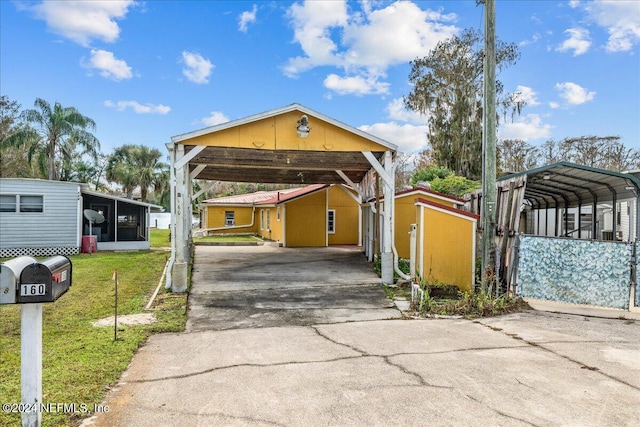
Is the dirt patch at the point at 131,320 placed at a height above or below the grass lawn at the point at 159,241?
below

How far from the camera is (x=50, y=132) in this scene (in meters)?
25.2

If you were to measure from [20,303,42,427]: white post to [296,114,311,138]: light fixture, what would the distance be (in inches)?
304

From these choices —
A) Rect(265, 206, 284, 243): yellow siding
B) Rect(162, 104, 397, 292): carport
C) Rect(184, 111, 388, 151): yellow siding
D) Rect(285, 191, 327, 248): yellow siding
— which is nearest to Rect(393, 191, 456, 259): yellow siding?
Rect(162, 104, 397, 292): carport

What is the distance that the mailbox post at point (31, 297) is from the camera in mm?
2289

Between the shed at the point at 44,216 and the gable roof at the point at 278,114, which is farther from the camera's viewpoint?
the shed at the point at 44,216

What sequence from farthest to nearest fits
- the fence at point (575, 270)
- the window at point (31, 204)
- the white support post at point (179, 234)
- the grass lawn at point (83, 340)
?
the window at point (31, 204), the white support post at point (179, 234), the fence at point (575, 270), the grass lawn at point (83, 340)

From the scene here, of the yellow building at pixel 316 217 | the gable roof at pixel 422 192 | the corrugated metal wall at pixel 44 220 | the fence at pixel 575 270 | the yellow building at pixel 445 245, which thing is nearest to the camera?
the fence at pixel 575 270

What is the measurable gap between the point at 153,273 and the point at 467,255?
8.89m

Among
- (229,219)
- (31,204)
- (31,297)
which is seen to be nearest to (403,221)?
(31,297)

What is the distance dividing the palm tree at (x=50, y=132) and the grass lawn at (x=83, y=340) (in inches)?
726

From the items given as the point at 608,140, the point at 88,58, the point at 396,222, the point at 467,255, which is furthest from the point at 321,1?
the point at 608,140

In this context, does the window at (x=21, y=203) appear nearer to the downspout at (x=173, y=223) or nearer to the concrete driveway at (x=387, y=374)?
the downspout at (x=173, y=223)

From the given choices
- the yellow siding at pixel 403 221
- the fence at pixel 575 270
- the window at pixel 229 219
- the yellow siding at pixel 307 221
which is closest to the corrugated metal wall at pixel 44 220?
the yellow siding at pixel 307 221

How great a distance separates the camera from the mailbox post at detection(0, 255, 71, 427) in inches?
90.1
